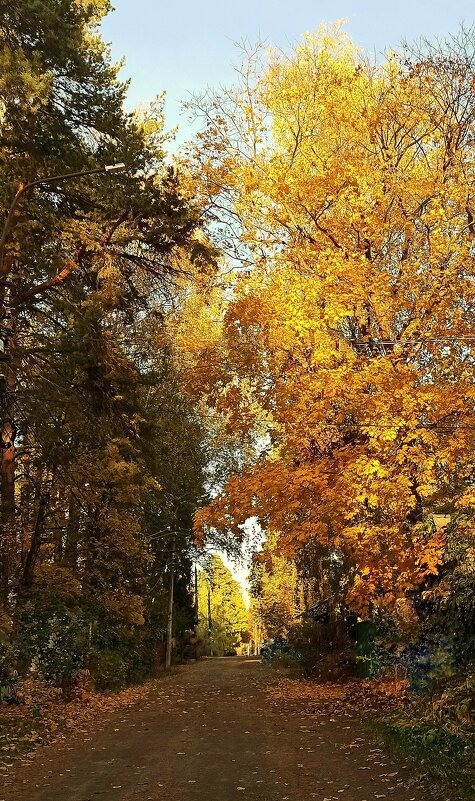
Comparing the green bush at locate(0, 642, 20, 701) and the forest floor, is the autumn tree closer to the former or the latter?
the green bush at locate(0, 642, 20, 701)

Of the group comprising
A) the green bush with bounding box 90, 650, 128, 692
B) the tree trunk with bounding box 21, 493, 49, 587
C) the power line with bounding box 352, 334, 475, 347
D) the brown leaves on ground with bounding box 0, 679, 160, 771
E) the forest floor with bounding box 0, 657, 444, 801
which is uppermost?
the power line with bounding box 352, 334, 475, 347

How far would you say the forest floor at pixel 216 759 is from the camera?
6.93 metres

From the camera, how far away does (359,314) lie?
12.1 meters

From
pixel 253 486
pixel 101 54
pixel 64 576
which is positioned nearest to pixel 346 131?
pixel 101 54

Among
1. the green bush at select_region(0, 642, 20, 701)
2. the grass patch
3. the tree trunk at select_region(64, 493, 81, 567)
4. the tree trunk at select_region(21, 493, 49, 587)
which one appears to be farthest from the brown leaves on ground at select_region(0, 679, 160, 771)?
the grass patch

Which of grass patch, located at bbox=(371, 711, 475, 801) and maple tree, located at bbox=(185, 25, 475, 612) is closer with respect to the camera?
grass patch, located at bbox=(371, 711, 475, 801)

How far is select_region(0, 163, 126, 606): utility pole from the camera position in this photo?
35.6 ft

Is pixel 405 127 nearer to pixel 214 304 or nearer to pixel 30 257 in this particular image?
pixel 214 304

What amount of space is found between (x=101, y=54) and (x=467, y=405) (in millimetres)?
9356

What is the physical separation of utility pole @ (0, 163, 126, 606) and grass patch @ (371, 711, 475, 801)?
26.2ft

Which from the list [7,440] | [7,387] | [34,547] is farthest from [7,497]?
[7,387]

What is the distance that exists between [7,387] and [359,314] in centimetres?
650

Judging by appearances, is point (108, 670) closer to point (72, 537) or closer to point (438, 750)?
point (72, 537)

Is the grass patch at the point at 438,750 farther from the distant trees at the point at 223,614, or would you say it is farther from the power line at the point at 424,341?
the distant trees at the point at 223,614
